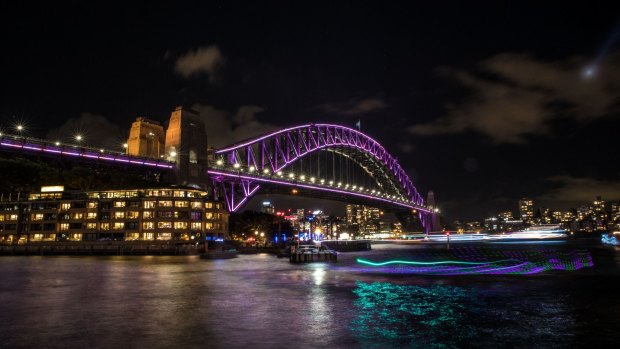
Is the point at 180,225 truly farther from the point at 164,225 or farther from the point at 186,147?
the point at 186,147

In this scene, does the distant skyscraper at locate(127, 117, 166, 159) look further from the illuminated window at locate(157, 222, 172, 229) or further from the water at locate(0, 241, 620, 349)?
the water at locate(0, 241, 620, 349)

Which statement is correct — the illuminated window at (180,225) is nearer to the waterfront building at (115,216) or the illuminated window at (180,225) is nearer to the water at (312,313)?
the waterfront building at (115,216)

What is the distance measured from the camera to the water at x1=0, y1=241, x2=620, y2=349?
39.4 ft

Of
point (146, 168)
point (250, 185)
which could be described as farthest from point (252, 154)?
point (146, 168)

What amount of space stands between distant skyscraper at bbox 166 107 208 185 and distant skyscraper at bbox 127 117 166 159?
32.3 metres

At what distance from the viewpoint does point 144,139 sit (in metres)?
107

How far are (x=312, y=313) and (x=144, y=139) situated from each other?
99.5 m

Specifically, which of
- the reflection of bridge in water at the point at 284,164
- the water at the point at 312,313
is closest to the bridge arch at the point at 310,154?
the reflection of bridge in water at the point at 284,164

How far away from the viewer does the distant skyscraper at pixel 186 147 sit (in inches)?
2911

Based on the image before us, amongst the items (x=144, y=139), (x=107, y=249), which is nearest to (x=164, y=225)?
(x=107, y=249)

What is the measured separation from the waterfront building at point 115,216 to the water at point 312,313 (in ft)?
151

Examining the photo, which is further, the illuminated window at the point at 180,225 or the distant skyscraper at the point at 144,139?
the distant skyscraper at the point at 144,139

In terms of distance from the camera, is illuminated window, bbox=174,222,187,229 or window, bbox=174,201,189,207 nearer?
window, bbox=174,201,189,207

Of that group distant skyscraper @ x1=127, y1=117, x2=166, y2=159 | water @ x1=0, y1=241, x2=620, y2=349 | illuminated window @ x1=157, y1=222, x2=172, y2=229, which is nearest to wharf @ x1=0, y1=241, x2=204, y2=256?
illuminated window @ x1=157, y1=222, x2=172, y2=229
